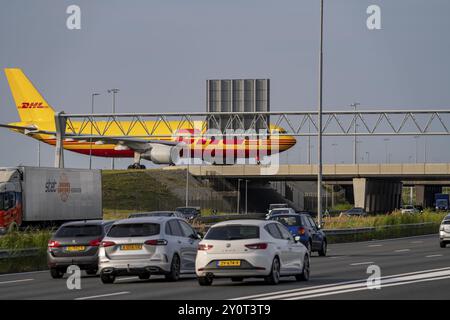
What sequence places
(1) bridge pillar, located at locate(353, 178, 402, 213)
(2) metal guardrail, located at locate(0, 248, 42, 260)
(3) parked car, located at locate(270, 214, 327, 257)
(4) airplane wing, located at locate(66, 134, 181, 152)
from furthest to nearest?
A: (1) bridge pillar, located at locate(353, 178, 402, 213) < (4) airplane wing, located at locate(66, 134, 181, 152) < (3) parked car, located at locate(270, 214, 327, 257) < (2) metal guardrail, located at locate(0, 248, 42, 260)

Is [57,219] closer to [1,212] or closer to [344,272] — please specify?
[1,212]

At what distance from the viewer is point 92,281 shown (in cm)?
2664

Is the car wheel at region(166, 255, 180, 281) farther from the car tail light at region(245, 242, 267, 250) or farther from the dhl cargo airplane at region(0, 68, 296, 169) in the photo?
the dhl cargo airplane at region(0, 68, 296, 169)

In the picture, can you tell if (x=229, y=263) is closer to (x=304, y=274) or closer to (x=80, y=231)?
(x=304, y=274)

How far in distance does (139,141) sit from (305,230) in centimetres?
6865

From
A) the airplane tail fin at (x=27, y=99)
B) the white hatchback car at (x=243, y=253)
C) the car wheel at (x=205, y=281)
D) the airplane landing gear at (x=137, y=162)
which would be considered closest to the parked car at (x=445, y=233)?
the white hatchback car at (x=243, y=253)

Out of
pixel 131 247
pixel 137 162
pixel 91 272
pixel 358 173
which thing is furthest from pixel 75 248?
pixel 137 162

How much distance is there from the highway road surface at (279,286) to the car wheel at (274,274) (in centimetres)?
17

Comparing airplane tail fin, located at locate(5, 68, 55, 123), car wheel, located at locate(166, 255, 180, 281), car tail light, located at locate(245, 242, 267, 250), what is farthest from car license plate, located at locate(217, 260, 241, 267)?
airplane tail fin, located at locate(5, 68, 55, 123)

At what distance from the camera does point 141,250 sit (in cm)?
2469

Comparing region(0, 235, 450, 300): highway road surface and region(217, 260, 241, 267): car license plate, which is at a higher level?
region(217, 260, 241, 267): car license plate

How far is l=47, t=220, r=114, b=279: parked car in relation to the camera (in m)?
28.4

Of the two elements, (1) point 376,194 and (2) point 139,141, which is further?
(1) point 376,194

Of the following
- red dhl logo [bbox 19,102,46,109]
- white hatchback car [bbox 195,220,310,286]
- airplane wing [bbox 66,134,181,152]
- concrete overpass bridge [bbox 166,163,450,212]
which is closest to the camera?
white hatchback car [bbox 195,220,310,286]
